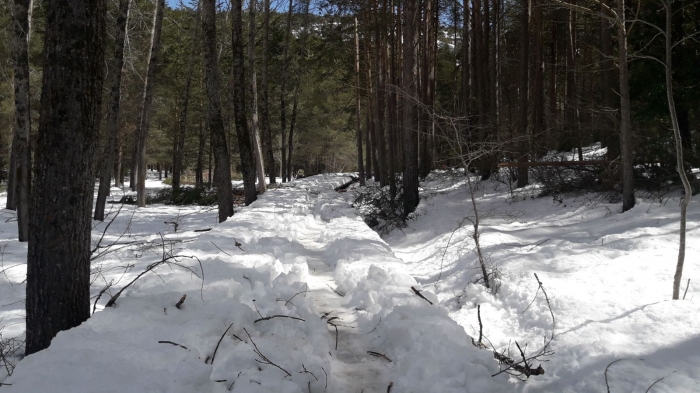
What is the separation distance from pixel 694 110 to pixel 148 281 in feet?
43.4

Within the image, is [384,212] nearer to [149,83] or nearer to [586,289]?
[586,289]

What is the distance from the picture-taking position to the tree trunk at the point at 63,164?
9.94 ft

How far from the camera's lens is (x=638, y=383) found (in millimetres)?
3402

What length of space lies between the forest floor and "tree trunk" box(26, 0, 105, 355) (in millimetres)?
360

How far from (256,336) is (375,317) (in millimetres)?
1553

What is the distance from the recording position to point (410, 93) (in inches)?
443

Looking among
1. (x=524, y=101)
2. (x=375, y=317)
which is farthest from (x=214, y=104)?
(x=524, y=101)

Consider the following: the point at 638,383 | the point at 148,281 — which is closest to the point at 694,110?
the point at 638,383

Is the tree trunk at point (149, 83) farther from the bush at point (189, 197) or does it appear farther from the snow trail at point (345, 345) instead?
the snow trail at point (345, 345)

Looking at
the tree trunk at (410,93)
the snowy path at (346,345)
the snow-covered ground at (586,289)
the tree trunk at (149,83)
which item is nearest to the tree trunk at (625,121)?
the snow-covered ground at (586,289)

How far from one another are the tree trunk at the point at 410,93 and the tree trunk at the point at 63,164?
8.47 meters

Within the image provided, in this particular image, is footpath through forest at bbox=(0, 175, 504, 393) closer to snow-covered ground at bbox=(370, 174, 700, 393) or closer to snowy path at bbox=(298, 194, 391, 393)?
snowy path at bbox=(298, 194, 391, 393)

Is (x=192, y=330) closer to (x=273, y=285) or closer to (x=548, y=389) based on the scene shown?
(x=273, y=285)

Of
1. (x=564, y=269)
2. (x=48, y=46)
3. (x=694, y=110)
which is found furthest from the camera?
(x=694, y=110)
